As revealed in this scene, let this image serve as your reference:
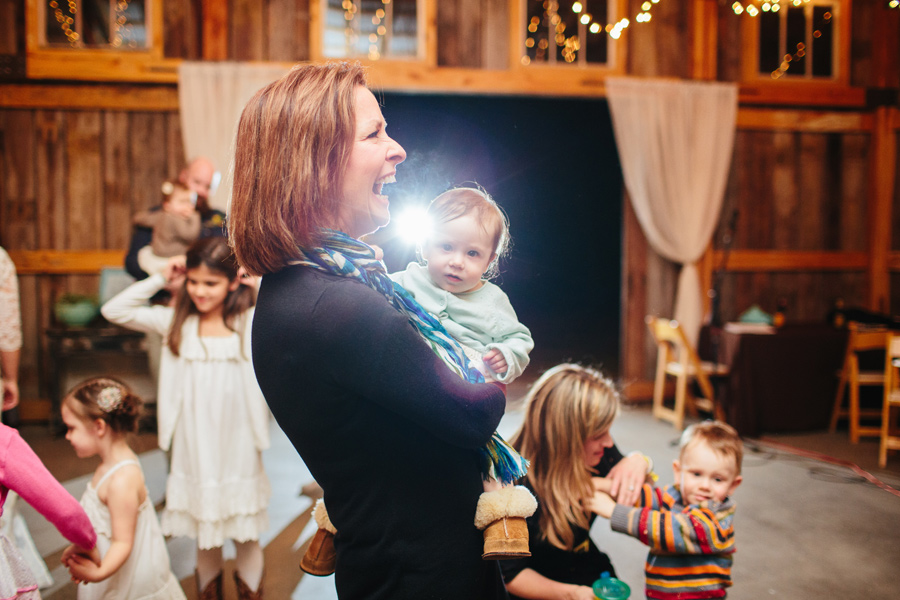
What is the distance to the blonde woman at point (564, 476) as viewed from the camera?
138 cm

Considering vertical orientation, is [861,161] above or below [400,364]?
above

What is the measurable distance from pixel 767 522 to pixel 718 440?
1.48 m

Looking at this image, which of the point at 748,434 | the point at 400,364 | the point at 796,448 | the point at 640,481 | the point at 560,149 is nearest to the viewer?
the point at 400,364

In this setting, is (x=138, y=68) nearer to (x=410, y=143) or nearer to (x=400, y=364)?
(x=410, y=143)

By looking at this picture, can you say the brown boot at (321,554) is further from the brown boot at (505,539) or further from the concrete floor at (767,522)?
the concrete floor at (767,522)

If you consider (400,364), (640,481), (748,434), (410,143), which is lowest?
(748,434)

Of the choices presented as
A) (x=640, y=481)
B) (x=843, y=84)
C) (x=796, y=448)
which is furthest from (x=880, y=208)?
(x=640, y=481)

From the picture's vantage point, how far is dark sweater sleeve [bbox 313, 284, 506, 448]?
79cm

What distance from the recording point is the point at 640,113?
5.09 m

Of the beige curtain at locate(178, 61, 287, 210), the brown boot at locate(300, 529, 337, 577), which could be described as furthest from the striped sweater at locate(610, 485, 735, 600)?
the beige curtain at locate(178, 61, 287, 210)

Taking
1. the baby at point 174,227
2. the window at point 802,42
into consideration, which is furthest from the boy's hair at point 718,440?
the window at point 802,42

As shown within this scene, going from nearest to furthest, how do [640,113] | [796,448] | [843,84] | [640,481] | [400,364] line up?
[400,364] < [640,481] < [796,448] < [640,113] < [843,84]

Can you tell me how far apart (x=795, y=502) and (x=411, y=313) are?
2777 millimetres

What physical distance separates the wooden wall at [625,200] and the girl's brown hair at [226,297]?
10.9 feet
